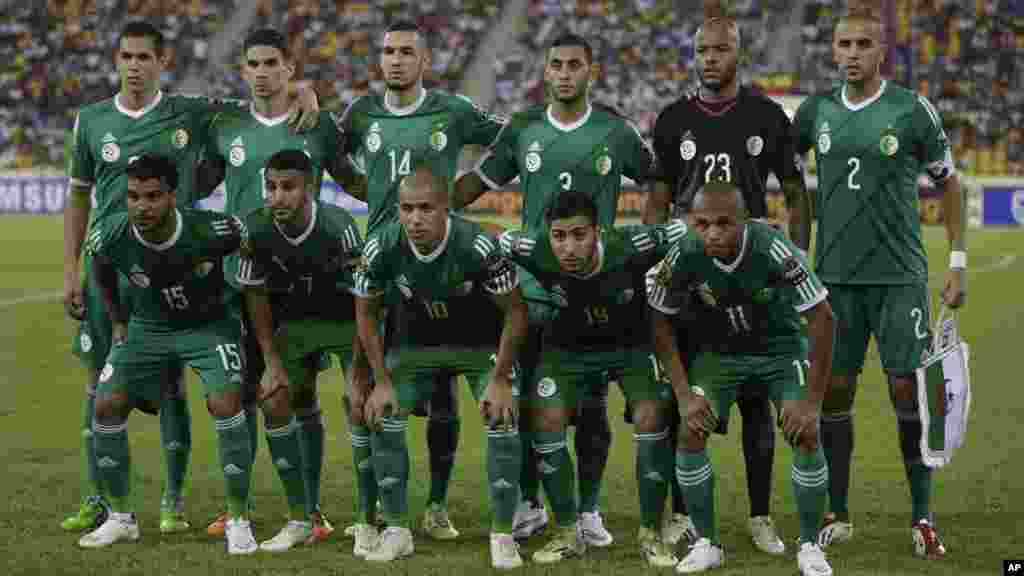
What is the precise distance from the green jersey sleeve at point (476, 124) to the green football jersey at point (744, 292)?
1.23 metres

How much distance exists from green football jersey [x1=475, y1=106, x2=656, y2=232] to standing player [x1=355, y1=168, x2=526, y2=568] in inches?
18.9

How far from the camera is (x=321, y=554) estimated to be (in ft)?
22.7

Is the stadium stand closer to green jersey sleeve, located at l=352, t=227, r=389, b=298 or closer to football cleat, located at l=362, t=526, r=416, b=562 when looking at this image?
green jersey sleeve, located at l=352, t=227, r=389, b=298

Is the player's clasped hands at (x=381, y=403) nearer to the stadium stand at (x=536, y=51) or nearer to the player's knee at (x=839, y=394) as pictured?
the player's knee at (x=839, y=394)

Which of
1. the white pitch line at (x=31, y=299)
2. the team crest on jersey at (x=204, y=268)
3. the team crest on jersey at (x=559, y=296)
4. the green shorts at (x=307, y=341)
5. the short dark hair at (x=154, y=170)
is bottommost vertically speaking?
the white pitch line at (x=31, y=299)

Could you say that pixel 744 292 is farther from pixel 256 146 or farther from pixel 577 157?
pixel 256 146

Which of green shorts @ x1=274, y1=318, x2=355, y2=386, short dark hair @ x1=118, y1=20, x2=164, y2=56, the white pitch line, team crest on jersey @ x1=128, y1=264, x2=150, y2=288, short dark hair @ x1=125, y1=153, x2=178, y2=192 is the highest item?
short dark hair @ x1=118, y1=20, x2=164, y2=56

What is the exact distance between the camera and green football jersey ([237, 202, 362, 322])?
23.1ft

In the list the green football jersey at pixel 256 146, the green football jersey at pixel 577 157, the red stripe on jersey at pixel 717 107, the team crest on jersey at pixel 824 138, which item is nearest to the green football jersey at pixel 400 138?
the green football jersey at pixel 256 146

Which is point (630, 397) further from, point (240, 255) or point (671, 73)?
A: point (671, 73)

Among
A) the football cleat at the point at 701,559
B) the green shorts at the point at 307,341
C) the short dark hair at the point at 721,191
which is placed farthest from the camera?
the green shorts at the point at 307,341

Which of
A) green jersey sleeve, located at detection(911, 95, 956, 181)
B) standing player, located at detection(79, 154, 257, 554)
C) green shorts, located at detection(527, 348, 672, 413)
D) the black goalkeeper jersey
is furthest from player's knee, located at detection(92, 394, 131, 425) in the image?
green jersey sleeve, located at detection(911, 95, 956, 181)

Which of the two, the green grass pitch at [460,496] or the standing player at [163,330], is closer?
the green grass pitch at [460,496]

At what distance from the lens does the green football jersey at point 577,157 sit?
23.4ft
